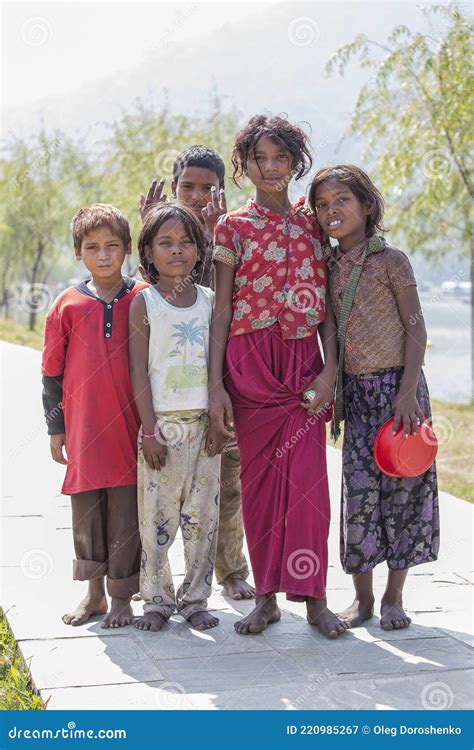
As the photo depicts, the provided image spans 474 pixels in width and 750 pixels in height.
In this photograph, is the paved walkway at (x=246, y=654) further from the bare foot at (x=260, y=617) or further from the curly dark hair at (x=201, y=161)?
the curly dark hair at (x=201, y=161)

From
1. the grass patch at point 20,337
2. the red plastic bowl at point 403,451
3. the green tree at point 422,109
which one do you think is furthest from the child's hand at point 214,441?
the grass patch at point 20,337

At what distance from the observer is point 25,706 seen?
3.15 metres

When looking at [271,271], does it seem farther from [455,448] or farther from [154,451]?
[455,448]

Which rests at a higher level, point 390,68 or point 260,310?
point 390,68

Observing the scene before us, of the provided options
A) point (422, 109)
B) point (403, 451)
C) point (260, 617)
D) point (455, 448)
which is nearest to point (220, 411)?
point (403, 451)

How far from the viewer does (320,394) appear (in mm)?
3658

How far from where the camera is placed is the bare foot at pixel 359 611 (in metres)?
3.82

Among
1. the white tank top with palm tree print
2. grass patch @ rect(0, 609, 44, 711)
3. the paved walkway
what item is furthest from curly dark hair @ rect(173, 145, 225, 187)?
grass patch @ rect(0, 609, 44, 711)

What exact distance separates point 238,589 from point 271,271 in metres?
1.39

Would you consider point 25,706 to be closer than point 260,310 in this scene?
Yes

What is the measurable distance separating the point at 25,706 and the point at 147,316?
4.65ft

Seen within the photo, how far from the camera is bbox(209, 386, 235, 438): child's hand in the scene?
368cm

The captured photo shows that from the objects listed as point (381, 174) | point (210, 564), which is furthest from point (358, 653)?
point (381, 174)

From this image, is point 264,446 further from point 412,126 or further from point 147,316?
point 412,126
